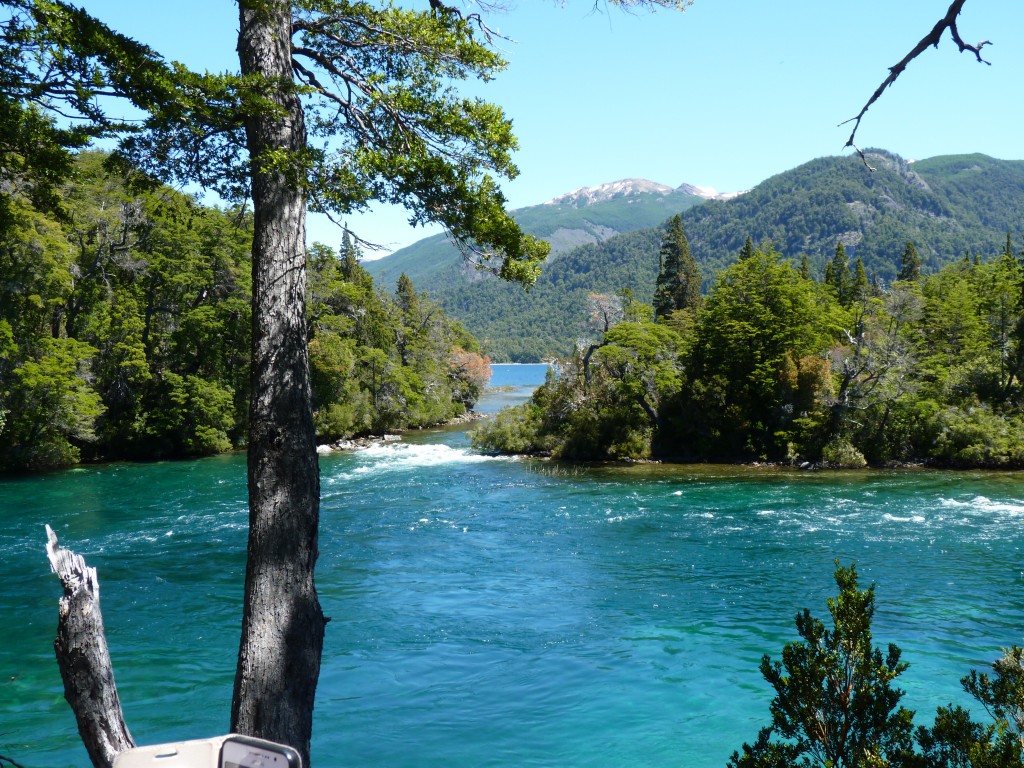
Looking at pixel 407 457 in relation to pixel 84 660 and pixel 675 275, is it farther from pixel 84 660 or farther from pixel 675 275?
pixel 84 660

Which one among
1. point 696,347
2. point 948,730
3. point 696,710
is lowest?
point 696,710

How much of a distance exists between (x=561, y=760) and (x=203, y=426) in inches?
1315

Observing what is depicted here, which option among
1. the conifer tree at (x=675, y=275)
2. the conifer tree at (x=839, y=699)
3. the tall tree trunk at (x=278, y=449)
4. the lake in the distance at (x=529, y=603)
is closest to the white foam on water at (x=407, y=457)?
the lake in the distance at (x=529, y=603)

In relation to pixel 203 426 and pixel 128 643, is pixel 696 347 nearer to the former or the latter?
pixel 203 426

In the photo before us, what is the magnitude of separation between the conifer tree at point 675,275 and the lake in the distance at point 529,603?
27681mm

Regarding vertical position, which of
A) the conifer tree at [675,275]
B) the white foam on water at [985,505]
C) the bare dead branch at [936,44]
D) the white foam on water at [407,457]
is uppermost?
the conifer tree at [675,275]

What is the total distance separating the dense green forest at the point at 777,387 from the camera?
30609mm

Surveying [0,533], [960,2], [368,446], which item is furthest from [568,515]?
[368,446]

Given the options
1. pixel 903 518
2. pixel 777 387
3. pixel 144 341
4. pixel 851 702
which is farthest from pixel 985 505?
pixel 144 341

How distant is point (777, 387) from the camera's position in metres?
32.7

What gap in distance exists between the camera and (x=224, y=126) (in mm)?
5355

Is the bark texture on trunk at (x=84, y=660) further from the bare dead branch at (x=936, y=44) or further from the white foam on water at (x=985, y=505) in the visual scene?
the white foam on water at (x=985, y=505)

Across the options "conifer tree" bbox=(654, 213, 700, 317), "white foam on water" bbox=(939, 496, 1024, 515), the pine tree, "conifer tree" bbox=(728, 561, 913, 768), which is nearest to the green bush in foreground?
"conifer tree" bbox=(728, 561, 913, 768)

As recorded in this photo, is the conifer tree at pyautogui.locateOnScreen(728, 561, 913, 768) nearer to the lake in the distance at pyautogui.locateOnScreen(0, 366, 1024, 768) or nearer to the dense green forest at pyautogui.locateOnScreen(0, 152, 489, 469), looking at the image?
the lake in the distance at pyautogui.locateOnScreen(0, 366, 1024, 768)
